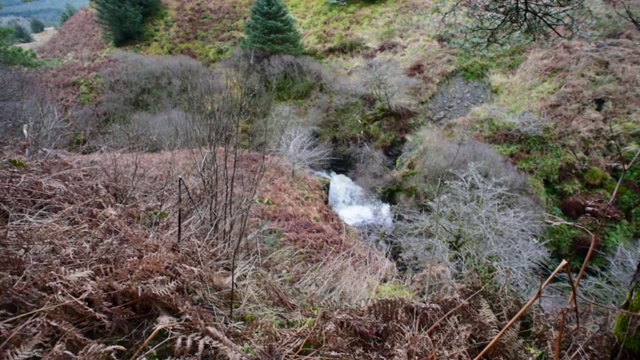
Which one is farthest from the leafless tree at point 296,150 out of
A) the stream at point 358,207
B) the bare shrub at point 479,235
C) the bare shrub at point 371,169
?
the bare shrub at point 479,235

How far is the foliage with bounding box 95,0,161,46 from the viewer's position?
52.5ft

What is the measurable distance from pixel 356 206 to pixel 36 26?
25.7m

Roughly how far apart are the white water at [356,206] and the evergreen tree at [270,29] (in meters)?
6.65

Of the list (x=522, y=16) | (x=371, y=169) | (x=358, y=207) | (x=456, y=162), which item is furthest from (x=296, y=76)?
(x=522, y=16)

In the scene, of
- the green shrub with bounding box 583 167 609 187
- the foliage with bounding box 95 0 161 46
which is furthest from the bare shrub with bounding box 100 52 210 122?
the green shrub with bounding box 583 167 609 187

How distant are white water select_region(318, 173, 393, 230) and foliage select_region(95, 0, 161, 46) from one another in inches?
487

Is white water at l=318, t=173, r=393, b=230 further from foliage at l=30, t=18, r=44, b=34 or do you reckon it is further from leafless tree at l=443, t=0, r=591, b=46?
foliage at l=30, t=18, r=44, b=34

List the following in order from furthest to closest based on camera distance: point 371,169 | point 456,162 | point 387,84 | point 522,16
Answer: point 387,84 → point 371,169 → point 456,162 → point 522,16

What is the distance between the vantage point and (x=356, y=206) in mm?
11086

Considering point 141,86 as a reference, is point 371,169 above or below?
below

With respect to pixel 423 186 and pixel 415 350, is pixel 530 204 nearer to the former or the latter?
pixel 423 186

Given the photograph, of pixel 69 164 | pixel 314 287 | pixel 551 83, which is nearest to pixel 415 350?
pixel 314 287

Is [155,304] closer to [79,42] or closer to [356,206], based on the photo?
[356,206]

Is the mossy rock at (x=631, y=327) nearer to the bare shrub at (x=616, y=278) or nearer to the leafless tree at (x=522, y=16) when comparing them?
the leafless tree at (x=522, y=16)
